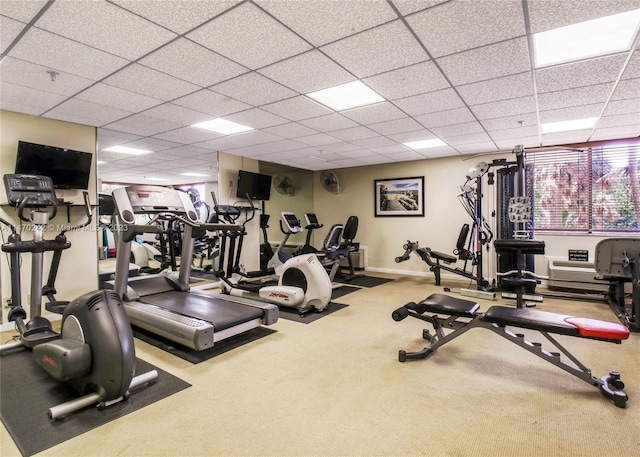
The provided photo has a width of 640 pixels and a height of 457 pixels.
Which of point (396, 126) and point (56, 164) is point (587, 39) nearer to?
point (396, 126)

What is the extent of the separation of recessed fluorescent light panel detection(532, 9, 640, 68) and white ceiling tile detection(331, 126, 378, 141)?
220cm

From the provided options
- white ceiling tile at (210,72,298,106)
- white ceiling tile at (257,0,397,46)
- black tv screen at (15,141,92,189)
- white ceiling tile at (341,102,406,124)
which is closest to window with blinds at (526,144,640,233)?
white ceiling tile at (341,102,406,124)

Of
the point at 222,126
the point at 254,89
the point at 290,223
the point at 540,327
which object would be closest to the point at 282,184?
the point at 290,223

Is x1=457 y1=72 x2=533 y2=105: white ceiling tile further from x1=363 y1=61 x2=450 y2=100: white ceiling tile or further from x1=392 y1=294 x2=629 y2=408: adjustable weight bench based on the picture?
x1=392 y1=294 x2=629 y2=408: adjustable weight bench

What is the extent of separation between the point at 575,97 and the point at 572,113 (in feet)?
2.03

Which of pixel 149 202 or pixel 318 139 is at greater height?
pixel 318 139

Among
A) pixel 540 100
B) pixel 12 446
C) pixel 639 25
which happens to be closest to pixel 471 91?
pixel 540 100

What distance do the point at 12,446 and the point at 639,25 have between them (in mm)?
4177

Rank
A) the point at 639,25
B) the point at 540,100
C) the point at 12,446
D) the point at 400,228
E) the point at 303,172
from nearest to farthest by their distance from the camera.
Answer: the point at 12,446 → the point at 639,25 → the point at 540,100 → the point at 400,228 → the point at 303,172

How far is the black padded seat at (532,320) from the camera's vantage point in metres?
2.17

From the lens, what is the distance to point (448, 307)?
104 inches

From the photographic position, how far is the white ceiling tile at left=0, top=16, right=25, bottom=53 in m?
1.91

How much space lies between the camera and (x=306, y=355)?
9.36 feet

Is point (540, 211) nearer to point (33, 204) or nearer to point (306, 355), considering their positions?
point (306, 355)
